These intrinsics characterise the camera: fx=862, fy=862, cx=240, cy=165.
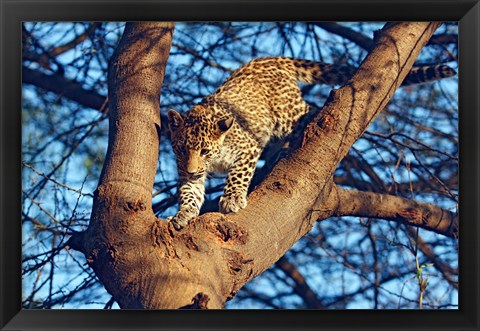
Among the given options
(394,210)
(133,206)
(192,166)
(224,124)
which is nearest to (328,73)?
(224,124)

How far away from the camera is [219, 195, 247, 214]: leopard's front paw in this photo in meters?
4.52

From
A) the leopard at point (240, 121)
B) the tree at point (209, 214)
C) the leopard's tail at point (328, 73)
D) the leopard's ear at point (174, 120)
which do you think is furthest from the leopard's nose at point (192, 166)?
the leopard's tail at point (328, 73)

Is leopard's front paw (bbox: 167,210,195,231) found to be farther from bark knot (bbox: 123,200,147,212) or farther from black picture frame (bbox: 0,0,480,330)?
black picture frame (bbox: 0,0,480,330)

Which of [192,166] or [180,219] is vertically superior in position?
[192,166]

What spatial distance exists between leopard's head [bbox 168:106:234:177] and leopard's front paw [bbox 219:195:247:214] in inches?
15.6

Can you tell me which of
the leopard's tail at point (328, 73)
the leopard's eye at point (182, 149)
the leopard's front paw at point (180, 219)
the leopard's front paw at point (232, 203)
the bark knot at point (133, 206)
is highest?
the leopard's tail at point (328, 73)

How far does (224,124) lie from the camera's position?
16.8 feet

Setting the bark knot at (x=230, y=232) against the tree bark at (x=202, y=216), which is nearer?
the tree bark at (x=202, y=216)

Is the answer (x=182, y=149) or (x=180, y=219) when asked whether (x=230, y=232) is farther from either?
(x=182, y=149)

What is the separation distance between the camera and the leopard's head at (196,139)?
5.09 m

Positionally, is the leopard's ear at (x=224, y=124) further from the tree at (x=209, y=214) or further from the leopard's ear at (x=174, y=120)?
the tree at (x=209, y=214)

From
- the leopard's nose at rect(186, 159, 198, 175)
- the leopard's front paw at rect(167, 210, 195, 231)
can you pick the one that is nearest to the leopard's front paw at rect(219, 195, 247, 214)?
the leopard's front paw at rect(167, 210, 195, 231)
